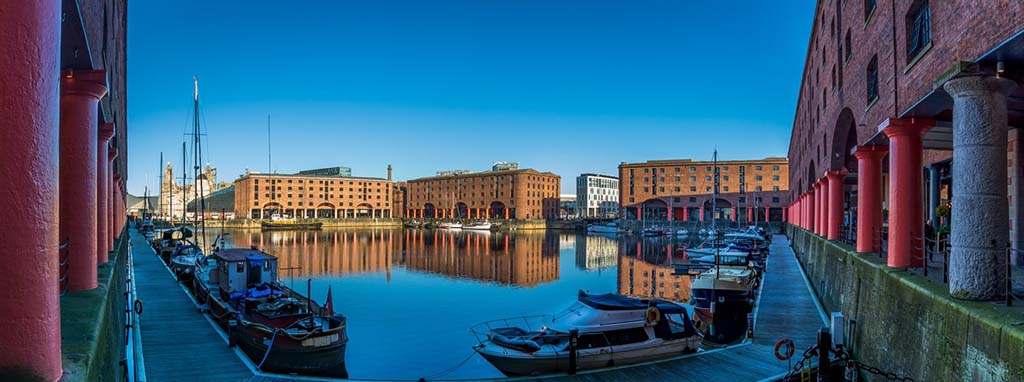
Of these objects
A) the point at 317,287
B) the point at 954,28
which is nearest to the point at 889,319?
the point at 954,28

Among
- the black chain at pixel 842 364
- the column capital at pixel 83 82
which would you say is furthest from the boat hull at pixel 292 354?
the black chain at pixel 842 364

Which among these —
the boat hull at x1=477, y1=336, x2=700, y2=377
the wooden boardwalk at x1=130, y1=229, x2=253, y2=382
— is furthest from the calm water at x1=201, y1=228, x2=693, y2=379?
the wooden boardwalk at x1=130, y1=229, x2=253, y2=382

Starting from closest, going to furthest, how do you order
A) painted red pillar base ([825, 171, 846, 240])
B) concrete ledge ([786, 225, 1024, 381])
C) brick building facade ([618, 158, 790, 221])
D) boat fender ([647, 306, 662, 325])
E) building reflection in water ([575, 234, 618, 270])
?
concrete ledge ([786, 225, 1024, 381]) < boat fender ([647, 306, 662, 325]) < painted red pillar base ([825, 171, 846, 240]) < building reflection in water ([575, 234, 618, 270]) < brick building facade ([618, 158, 790, 221])

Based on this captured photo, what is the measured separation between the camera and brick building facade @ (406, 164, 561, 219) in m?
170

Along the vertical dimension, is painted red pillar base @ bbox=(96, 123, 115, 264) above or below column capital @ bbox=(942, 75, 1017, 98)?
below

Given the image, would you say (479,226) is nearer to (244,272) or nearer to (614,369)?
(244,272)

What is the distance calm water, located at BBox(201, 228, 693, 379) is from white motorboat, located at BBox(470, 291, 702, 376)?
14.2ft

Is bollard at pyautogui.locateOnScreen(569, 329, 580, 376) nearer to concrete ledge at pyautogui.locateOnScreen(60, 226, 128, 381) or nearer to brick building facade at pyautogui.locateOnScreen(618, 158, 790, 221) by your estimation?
concrete ledge at pyautogui.locateOnScreen(60, 226, 128, 381)

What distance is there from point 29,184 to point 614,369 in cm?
1379

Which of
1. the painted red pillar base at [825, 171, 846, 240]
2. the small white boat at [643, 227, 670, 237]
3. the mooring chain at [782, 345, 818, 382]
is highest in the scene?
the painted red pillar base at [825, 171, 846, 240]

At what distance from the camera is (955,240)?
32.8ft

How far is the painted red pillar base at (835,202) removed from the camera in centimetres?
2673

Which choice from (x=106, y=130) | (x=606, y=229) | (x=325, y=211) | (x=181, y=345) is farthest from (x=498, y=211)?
(x=106, y=130)

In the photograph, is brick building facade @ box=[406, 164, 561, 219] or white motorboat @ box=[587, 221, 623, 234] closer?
white motorboat @ box=[587, 221, 623, 234]
